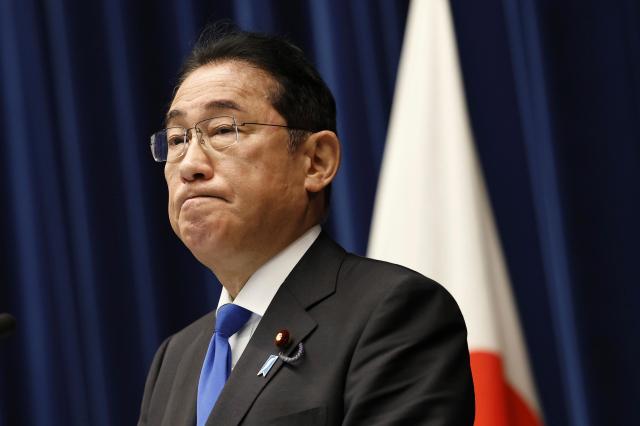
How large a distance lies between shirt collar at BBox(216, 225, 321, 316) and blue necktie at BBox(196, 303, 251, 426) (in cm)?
2

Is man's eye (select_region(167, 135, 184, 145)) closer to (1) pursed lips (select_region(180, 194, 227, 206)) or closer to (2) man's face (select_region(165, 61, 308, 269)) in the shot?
(2) man's face (select_region(165, 61, 308, 269))

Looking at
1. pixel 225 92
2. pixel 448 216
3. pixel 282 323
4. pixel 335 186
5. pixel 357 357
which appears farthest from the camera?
pixel 335 186

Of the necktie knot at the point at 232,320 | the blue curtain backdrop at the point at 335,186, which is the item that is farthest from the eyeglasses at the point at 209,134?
the blue curtain backdrop at the point at 335,186

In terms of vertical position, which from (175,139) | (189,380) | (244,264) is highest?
(175,139)

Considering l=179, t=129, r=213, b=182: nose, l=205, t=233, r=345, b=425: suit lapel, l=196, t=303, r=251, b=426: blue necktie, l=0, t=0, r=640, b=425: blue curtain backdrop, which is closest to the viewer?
l=205, t=233, r=345, b=425: suit lapel

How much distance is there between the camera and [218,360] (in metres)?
1.81

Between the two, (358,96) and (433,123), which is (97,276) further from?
(433,123)

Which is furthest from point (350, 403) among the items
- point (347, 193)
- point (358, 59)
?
point (358, 59)

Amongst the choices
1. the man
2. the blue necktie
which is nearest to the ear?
the man

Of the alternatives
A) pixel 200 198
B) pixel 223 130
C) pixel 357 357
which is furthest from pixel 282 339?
pixel 223 130

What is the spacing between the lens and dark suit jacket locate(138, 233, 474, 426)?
5.04ft

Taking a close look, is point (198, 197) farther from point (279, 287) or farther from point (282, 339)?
point (282, 339)

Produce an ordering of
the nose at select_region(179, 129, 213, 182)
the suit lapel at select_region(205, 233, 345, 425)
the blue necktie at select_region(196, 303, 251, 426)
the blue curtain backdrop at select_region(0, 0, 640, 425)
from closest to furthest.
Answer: the suit lapel at select_region(205, 233, 345, 425) < the blue necktie at select_region(196, 303, 251, 426) < the nose at select_region(179, 129, 213, 182) < the blue curtain backdrop at select_region(0, 0, 640, 425)

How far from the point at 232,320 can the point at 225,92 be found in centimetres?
48
